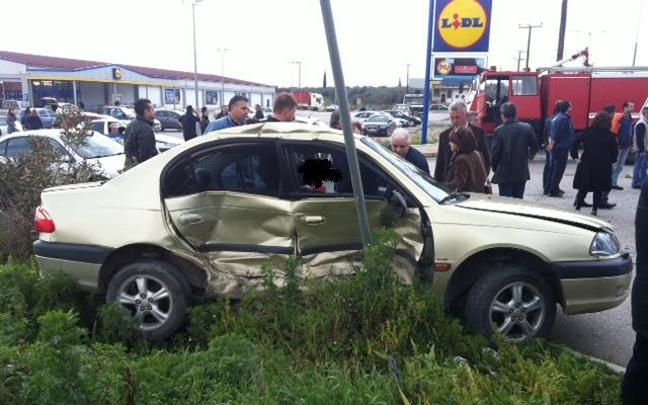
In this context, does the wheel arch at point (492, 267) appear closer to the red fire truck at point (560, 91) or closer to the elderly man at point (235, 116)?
the elderly man at point (235, 116)

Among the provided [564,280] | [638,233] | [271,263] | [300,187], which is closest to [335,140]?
[300,187]

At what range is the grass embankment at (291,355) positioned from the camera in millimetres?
2824

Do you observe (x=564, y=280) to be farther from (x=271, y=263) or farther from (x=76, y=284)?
(x=76, y=284)

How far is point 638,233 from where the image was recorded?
2.62 meters

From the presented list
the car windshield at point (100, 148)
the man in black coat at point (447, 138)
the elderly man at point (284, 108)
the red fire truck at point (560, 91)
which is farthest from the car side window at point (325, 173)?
the red fire truck at point (560, 91)

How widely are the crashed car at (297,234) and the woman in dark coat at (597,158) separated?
4.86 m

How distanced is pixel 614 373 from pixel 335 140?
8.19ft

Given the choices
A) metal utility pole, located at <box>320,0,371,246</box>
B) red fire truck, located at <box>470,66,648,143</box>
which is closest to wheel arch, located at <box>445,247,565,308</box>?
metal utility pole, located at <box>320,0,371,246</box>

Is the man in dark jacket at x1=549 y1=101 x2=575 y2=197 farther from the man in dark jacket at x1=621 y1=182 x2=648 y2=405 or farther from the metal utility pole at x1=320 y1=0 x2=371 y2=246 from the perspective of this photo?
the man in dark jacket at x1=621 y1=182 x2=648 y2=405

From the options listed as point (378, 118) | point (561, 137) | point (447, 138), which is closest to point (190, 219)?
point (447, 138)

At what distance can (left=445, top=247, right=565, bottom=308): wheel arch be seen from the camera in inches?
157

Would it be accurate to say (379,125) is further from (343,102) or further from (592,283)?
(343,102)

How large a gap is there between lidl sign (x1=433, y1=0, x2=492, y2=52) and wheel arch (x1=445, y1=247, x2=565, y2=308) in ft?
45.8

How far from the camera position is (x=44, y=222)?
4.43 metres
